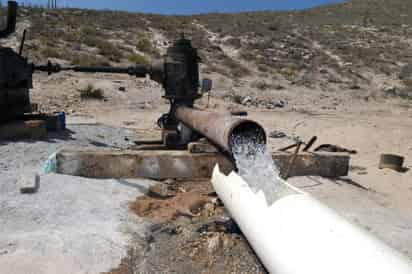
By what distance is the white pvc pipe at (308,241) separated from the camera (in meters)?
1.88

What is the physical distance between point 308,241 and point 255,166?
1.64 m

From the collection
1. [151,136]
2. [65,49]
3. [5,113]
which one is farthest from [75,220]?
[65,49]

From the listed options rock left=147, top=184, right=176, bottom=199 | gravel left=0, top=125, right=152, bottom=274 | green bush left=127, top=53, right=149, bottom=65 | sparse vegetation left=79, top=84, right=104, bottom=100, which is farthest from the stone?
green bush left=127, top=53, right=149, bottom=65

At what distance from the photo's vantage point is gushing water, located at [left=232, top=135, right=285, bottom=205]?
10.3 feet

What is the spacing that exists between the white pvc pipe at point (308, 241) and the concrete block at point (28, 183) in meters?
2.03

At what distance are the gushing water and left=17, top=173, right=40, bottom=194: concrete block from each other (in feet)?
6.19

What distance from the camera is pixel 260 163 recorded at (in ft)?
12.6

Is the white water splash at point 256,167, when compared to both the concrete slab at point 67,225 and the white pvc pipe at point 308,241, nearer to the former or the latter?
the white pvc pipe at point 308,241

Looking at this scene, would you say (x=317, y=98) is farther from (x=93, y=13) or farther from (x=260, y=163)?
(x=93, y=13)

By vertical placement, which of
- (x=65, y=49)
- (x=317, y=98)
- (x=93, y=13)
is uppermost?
(x=93, y=13)

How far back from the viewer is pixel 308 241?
215cm

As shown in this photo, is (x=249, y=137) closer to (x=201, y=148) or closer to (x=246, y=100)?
(x=201, y=148)

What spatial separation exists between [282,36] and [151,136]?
23.8 meters

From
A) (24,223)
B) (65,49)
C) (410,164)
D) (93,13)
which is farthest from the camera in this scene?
(93,13)
